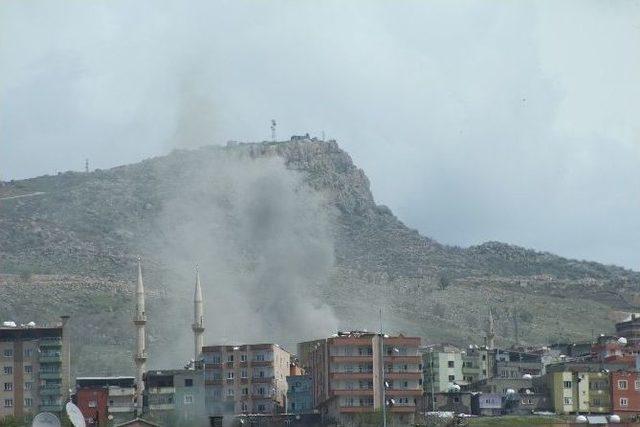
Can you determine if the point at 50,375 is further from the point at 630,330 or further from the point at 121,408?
the point at 630,330

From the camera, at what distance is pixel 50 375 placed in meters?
151

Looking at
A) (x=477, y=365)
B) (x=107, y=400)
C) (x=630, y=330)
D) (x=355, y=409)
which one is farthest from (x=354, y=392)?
(x=630, y=330)

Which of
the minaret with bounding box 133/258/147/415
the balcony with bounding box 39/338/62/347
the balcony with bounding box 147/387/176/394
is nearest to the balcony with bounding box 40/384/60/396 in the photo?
the balcony with bounding box 39/338/62/347

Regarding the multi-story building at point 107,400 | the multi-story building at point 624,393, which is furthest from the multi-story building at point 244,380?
the multi-story building at point 624,393

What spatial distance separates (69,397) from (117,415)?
5583 millimetres

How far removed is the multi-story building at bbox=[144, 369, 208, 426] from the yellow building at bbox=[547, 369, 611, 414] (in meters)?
26.3

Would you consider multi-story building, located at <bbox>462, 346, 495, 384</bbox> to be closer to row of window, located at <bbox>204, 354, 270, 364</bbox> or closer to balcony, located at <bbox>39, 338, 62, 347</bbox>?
row of window, located at <bbox>204, 354, 270, 364</bbox>

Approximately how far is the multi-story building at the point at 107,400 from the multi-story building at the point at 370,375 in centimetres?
1460

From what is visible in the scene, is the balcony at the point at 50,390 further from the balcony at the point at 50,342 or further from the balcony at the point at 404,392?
the balcony at the point at 404,392

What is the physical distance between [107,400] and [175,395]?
490cm

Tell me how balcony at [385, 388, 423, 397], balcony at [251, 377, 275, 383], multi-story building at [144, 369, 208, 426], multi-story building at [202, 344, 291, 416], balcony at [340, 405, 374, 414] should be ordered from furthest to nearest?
balcony at [251, 377, 275, 383] < multi-story building at [202, 344, 291, 416] < multi-story building at [144, 369, 208, 426] < balcony at [385, 388, 423, 397] < balcony at [340, 405, 374, 414]

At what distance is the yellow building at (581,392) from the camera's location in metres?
148

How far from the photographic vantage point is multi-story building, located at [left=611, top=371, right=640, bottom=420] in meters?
148

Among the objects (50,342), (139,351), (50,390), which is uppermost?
(50,342)
